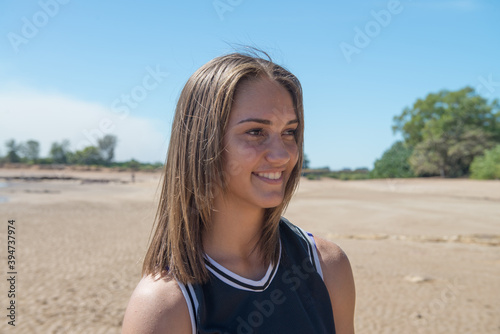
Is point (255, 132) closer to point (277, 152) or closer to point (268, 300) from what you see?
point (277, 152)

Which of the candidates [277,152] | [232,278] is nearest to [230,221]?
[232,278]

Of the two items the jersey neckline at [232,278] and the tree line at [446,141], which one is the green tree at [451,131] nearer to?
the tree line at [446,141]

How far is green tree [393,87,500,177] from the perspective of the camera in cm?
3341

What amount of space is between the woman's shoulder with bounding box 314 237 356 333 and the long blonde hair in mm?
519

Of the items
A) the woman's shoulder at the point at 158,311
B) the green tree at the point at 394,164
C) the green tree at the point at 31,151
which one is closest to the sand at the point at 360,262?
the woman's shoulder at the point at 158,311

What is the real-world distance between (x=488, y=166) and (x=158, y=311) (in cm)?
3313

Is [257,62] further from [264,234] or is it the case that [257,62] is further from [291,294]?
[291,294]

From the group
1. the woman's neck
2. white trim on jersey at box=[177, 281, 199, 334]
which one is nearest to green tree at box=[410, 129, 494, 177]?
the woman's neck

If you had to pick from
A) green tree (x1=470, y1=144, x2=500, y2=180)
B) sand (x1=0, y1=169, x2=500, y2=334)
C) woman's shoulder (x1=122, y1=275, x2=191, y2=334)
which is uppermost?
green tree (x1=470, y1=144, x2=500, y2=180)

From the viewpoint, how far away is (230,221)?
1.49 metres

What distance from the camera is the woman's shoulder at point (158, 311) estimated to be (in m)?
1.21

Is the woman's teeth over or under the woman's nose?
Answer: under

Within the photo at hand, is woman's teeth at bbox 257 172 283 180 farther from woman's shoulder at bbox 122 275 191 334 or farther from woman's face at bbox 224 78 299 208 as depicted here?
woman's shoulder at bbox 122 275 191 334

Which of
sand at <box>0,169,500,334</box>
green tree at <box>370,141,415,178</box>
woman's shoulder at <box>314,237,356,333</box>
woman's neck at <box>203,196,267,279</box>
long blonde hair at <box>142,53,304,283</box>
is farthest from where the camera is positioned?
green tree at <box>370,141,415,178</box>
